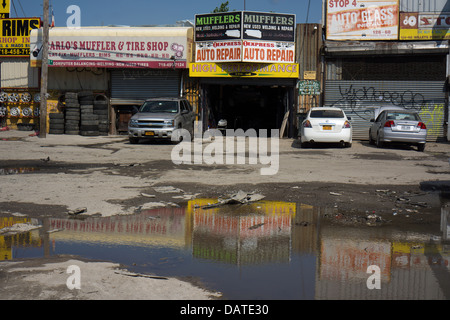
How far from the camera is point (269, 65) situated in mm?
25406

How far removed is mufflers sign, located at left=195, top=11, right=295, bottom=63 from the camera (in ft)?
82.4

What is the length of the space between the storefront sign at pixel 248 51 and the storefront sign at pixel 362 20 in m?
2.23

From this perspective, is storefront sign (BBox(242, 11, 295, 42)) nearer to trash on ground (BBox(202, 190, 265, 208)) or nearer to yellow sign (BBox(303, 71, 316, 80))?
yellow sign (BBox(303, 71, 316, 80))

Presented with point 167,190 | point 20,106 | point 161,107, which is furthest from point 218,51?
point 167,190

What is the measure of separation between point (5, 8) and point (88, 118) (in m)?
9.04

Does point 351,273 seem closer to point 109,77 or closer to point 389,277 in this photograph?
point 389,277

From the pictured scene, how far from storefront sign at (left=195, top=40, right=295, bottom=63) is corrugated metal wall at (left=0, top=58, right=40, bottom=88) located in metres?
9.50

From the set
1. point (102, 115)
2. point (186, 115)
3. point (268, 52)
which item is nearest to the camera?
point (186, 115)

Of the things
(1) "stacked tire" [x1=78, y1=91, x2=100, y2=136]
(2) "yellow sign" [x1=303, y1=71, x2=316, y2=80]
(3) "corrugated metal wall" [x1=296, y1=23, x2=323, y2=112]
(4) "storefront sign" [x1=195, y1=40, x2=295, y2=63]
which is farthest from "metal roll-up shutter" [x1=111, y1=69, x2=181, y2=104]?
(2) "yellow sign" [x1=303, y1=71, x2=316, y2=80]

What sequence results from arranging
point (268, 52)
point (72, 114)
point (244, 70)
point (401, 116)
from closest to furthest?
point (401, 116) < point (268, 52) < point (244, 70) < point (72, 114)

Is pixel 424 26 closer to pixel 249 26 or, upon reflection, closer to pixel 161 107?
pixel 249 26

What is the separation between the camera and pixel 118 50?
26.2m

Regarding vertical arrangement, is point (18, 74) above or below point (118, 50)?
below

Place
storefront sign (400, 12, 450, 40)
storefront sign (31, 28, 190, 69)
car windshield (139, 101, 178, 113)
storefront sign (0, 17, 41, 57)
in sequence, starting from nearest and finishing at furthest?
1. car windshield (139, 101, 178, 113)
2. storefront sign (400, 12, 450, 40)
3. storefront sign (31, 28, 190, 69)
4. storefront sign (0, 17, 41, 57)
